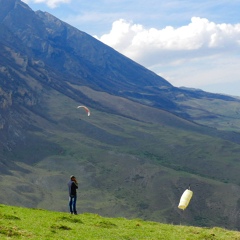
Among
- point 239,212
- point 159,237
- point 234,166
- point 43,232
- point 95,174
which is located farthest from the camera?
point 234,166

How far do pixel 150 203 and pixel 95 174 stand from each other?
33.0m

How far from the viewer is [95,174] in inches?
6063

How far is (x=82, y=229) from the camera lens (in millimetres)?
24375

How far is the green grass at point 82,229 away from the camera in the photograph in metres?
21.5

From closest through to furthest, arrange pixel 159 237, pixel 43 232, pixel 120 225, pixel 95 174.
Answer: pixel 43 232, pixel 159 237, pixel 120 225, pixel 95 174

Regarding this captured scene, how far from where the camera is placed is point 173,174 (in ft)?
491

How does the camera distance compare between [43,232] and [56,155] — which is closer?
[43,232]

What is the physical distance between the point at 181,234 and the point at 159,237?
2.20 metres

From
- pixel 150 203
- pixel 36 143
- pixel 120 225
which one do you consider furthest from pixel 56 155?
pixel 120 225

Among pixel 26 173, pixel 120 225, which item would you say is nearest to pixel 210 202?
pixel 26 173

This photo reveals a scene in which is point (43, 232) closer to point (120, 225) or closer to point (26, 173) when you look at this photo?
point (120, 225)

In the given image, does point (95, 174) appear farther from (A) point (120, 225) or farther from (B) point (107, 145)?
(A) point (120, 225)

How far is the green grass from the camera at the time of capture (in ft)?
70.4

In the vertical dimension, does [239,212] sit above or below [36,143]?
below
